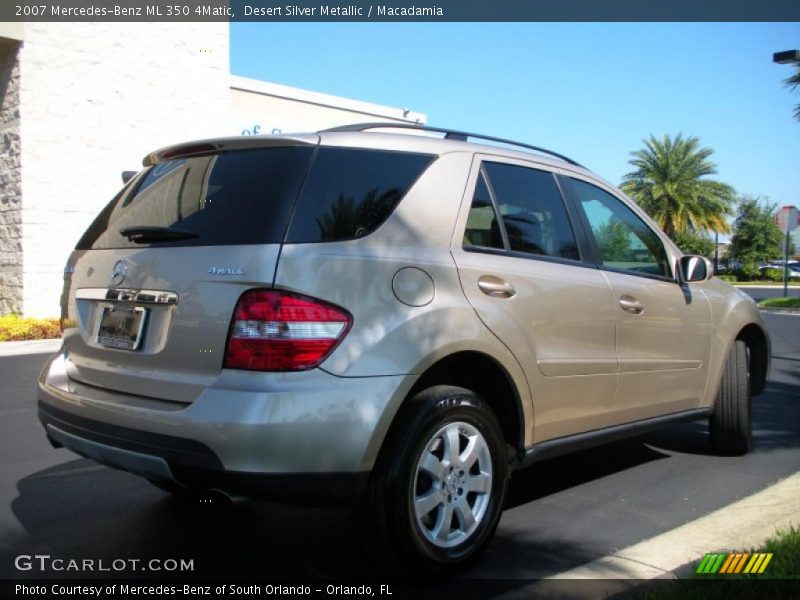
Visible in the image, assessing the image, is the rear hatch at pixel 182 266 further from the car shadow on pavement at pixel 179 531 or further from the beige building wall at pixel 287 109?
the beige building wall at pixel 287 109

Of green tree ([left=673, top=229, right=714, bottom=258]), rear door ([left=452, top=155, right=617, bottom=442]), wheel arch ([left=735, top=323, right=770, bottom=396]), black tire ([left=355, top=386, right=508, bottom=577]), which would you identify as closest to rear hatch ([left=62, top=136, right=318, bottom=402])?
black tire ([left=355, top=386, right=508, bottom=577])

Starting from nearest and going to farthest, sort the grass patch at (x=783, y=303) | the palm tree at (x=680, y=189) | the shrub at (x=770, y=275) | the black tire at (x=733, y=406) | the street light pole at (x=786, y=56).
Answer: the black tire at (x=733, y=406)
the street light pole at (x=786, y=56)
the grass patch at (x=783, y=303)
the palm tree at (x=680, y=189)
the shrub at (x=770, y=275)

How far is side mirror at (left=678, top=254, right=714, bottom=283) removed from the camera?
4.73 m

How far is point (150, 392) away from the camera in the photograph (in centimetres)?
302

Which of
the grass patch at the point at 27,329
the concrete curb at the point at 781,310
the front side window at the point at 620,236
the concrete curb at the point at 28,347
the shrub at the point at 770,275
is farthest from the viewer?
the shrub at the point at 770,275

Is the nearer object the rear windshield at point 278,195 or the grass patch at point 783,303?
the rear windshield at point 278,195

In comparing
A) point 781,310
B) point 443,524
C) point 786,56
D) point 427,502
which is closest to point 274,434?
point 427,502

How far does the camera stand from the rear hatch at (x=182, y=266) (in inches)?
113

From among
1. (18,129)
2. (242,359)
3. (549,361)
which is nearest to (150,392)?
(242,359)

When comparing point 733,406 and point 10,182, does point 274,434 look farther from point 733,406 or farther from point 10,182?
point 10,182

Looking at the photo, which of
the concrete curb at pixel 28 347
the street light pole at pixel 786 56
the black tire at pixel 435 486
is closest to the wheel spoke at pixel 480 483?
the black tire at pixel 435 486

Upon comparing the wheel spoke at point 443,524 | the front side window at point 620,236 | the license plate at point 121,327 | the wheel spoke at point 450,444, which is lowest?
the wheel spoke at point 443,524

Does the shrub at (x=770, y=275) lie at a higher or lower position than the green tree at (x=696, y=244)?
lower

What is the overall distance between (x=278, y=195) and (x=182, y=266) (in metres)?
0.47
